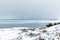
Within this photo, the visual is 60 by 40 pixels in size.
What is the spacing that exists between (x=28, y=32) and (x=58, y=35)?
1770mm

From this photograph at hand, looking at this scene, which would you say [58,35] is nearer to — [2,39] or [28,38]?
[28,38]

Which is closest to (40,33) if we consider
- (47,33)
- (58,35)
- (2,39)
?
(47,33)

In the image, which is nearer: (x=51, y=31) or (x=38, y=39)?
(x=38, y=39)

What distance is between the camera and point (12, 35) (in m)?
10.3

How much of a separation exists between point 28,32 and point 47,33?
1141 millimetres

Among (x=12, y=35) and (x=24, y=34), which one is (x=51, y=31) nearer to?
(x=24, y=34)

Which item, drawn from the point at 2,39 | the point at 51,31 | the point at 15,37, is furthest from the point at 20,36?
the point at 51,31

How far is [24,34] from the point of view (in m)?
10.2

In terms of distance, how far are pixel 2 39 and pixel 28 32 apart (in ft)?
5.31

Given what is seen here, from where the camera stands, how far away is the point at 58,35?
10.2 m

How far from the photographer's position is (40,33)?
33.3 ft

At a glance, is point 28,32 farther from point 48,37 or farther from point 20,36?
point 48,37

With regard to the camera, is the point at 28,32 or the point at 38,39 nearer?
Answer: the point at 38,39

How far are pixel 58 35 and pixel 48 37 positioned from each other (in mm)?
703
